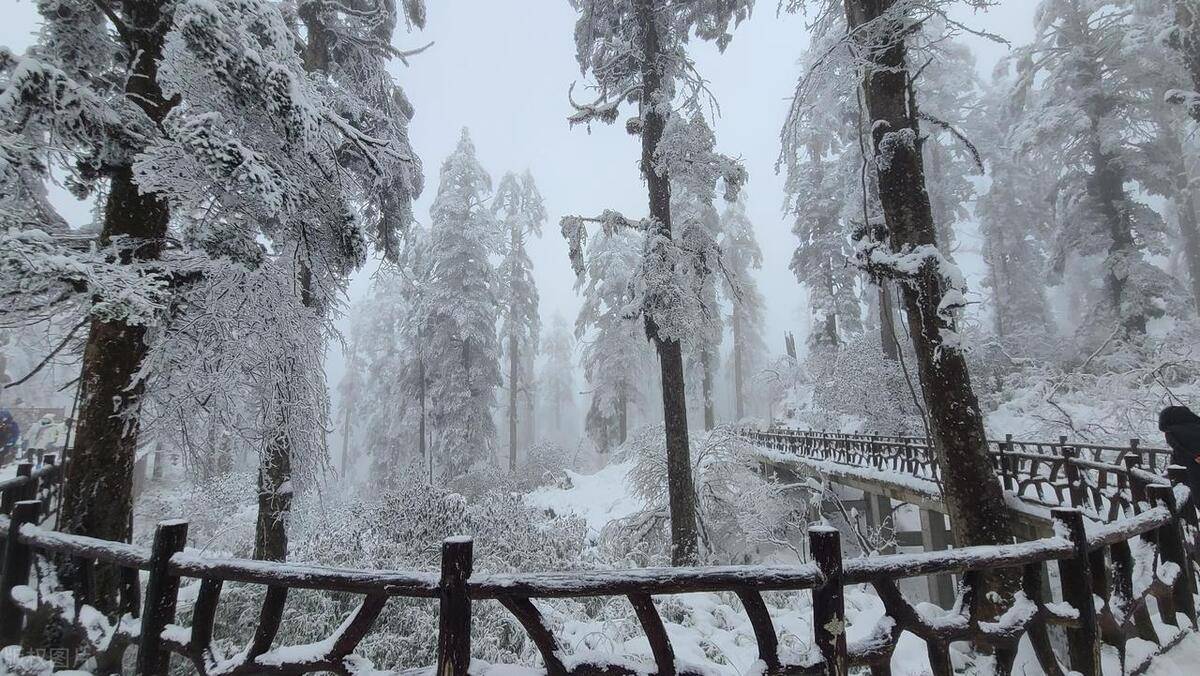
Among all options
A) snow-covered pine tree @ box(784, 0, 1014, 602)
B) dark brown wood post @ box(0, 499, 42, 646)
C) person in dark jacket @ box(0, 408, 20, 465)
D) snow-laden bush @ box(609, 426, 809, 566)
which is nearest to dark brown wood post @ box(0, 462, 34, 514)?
dark brown wood post @ box(0, 499, 42, 646)

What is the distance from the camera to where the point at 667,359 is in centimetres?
976

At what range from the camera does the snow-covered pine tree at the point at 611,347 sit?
23547 millimetres

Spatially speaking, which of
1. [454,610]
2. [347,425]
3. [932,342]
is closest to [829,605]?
[454,610]

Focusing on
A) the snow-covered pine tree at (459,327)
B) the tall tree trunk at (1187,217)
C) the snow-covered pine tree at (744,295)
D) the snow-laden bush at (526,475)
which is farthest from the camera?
the snow-covered pine tree at (744,295)

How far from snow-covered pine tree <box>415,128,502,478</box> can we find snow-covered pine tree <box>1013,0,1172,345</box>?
21.7 m

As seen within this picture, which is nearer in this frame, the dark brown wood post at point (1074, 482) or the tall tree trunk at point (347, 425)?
the dark brown wood post at point (1074, 482)

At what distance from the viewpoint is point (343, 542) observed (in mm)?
7824

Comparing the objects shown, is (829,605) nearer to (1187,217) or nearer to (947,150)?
(947,150)

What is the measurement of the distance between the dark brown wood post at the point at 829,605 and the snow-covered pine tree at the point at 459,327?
19.0 meters

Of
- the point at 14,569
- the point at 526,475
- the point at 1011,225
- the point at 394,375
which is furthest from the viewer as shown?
the point at 394,375

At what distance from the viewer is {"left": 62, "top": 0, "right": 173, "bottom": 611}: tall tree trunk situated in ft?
16.1

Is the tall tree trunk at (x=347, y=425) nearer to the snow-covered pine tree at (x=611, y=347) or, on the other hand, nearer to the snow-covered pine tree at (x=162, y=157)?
the snow-covered pine tree at (x=611, y=347)

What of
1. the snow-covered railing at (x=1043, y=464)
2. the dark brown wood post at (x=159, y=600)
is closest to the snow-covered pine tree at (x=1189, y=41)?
the snow-covered railing at (x=1043, y=464)

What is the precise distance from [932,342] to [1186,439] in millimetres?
3051
